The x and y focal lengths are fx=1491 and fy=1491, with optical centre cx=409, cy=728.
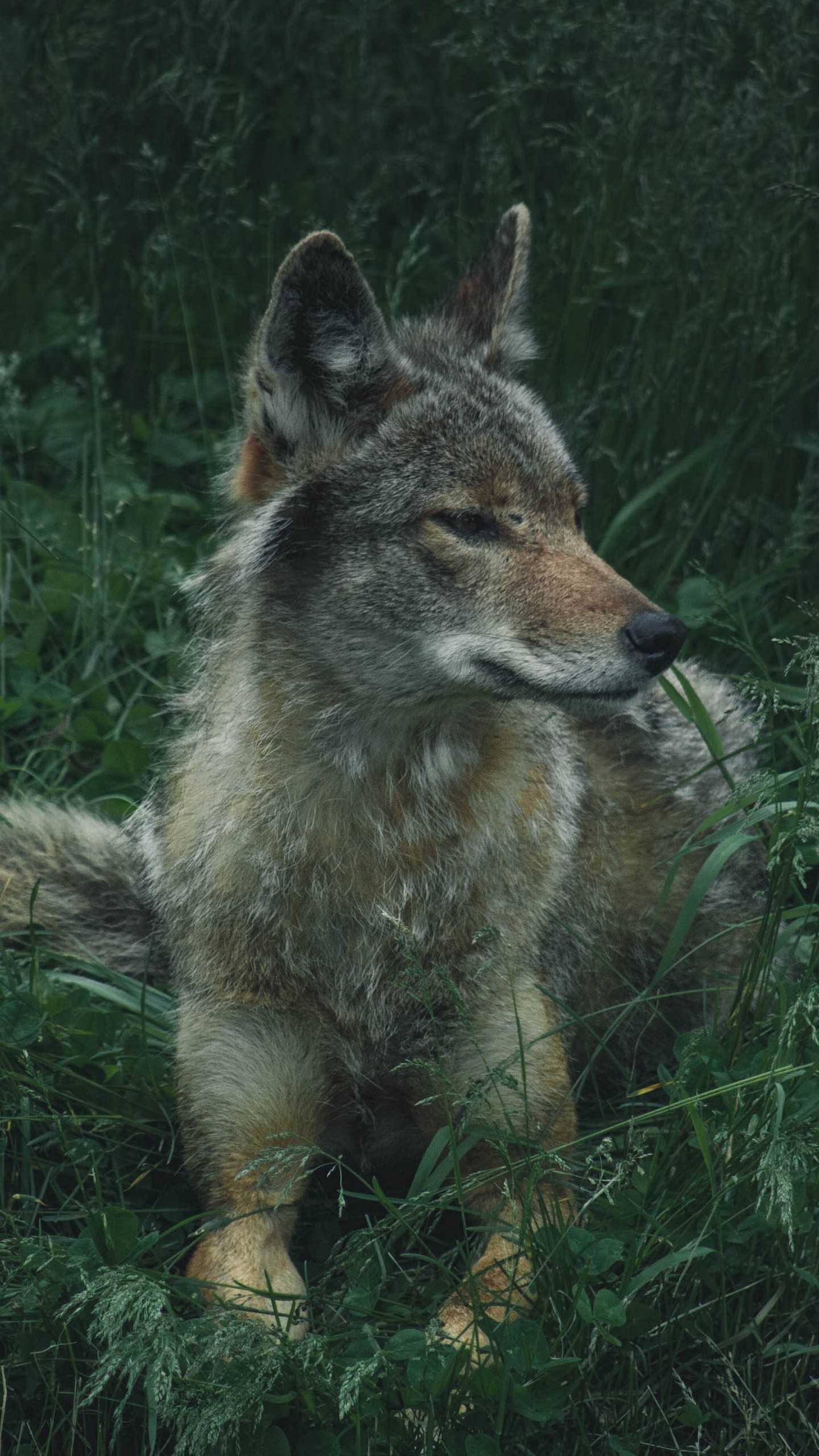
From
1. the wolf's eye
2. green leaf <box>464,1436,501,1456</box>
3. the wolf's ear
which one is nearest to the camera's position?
green leaf <box>464,1436,501,1456</box>

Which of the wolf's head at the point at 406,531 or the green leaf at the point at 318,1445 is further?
the wolf's head at the point at 406,531

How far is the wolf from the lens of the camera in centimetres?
311

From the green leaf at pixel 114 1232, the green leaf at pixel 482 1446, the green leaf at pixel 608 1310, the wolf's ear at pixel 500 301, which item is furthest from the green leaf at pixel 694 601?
the green leaf at pixel 482 1446

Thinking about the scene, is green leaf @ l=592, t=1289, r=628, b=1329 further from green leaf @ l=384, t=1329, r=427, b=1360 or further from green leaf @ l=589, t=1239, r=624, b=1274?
green leaf @ l=384, t=1329, r=427, b=1360

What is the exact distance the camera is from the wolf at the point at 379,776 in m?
3.11

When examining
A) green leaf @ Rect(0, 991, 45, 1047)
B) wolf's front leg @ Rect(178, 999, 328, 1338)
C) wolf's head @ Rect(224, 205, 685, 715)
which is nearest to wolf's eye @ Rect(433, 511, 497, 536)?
wolf's head @ Rect(224, 205, 685, 715)

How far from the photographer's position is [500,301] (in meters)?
3.78

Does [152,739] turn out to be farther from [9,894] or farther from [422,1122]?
[422,1122]

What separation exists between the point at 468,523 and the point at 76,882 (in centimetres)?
176

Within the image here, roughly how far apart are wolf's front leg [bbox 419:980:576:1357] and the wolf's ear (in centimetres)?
159

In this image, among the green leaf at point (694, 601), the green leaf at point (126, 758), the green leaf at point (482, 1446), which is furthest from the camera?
the green leaf at point (694, 601)

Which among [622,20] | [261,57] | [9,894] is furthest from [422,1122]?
[261,57]

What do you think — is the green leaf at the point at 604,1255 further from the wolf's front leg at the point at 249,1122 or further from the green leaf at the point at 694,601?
the green leaf at the point at 694,601

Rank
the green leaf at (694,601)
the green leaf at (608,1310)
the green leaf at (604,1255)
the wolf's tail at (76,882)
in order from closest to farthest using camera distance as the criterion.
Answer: the green leaf at (608,1310) → the green leaf at (604,1255) → the wolf's tail at (76,882) → the green leaf at (694,601)
